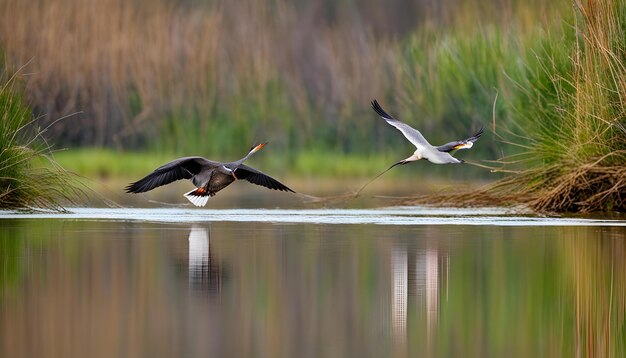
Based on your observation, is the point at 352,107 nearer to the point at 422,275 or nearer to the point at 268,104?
the point at 268,104

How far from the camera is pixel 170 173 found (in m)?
11.0

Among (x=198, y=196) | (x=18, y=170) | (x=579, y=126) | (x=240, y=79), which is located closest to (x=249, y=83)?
(x=240, y=79)

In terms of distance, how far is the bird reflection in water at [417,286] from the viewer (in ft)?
20.3

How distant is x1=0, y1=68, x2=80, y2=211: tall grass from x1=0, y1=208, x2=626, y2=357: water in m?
0.42

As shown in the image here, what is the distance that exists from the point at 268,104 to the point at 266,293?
11838 millimetres

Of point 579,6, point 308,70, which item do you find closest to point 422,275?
point 579,6

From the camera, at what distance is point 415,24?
22.7 metres

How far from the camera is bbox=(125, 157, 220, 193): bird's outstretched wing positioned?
10.7 metres

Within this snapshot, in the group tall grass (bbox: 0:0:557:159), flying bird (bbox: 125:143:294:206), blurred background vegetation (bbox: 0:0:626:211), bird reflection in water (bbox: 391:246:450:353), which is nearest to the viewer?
bird reflection in water (bbox: 391:246:450:353)

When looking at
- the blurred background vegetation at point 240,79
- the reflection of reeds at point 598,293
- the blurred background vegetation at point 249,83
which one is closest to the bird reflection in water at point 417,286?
the reflection of reeds at point 598,293

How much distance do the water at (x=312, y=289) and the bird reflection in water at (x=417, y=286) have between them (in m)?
0.02

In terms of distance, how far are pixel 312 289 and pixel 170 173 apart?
3.92 m

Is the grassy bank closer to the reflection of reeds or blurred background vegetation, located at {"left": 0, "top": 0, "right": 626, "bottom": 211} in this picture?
blurred background vegetation, located at {"left": 0, "top": 0, "right": 626, "bottom": 211}

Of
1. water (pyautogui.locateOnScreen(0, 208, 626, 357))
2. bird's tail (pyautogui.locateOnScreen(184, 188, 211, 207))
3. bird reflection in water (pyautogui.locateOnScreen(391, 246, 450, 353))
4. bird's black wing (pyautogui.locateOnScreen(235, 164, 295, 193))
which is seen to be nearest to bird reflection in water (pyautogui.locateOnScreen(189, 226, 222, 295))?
water (pyautogui.locateOnScreen(0, 208, 626, 357))
